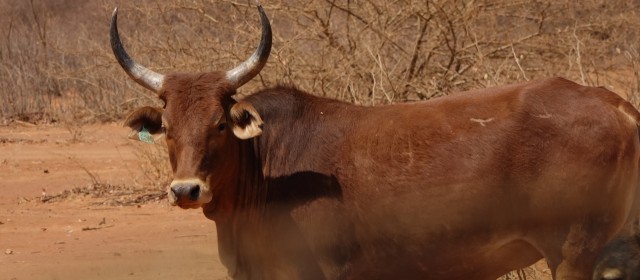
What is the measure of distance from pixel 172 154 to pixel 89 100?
14830mm

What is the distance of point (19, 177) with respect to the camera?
14.3m

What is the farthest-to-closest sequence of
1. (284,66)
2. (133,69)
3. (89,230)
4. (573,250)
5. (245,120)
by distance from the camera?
(284,66) < (89,230) < (133,69) < (245,120) < (573,250)

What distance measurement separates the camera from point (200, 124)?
21.3 ft

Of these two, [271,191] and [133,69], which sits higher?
[133,69]

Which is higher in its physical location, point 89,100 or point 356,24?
point 356,24

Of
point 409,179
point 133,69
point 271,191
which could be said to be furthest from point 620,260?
point 133,69

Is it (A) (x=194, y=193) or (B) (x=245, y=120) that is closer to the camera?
(A) (x=194, y=193)

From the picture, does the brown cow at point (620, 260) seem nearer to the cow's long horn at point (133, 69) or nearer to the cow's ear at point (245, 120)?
the cow's ear at point (245, 120)

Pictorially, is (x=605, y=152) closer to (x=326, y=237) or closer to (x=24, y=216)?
(x=326, y=237)

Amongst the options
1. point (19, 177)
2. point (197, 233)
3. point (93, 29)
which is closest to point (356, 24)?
point (197, 233)

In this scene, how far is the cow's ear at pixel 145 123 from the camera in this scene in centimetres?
680

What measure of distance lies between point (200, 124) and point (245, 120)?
0.87 ft

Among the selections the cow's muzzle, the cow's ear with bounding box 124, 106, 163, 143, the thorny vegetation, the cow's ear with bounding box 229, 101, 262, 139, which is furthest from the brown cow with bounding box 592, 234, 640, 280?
the thorny vegetation

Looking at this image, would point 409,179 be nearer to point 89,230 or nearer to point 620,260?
point 620,260
